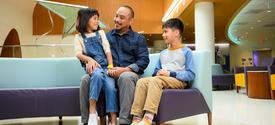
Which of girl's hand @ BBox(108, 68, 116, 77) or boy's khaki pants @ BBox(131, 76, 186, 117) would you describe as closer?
boy's khaki pants @ BBox(131, 76, 186, 117)

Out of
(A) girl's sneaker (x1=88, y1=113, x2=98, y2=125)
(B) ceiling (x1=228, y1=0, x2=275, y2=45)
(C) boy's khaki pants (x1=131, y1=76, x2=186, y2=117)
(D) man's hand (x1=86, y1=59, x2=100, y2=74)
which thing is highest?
(B) ceiling (x1=228, y1=0, x2=275, y2=45)

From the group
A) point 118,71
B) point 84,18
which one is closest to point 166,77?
point 118,71

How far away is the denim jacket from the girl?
0.37ft

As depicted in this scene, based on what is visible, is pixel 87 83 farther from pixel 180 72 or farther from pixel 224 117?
pixel 224 117

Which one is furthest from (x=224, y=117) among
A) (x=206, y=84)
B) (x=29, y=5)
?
(x=29, y=5)

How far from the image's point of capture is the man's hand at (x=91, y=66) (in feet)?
7.68

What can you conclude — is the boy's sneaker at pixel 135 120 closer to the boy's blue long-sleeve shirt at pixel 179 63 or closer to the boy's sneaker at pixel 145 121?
the boy's sneaker at pixel 145 121

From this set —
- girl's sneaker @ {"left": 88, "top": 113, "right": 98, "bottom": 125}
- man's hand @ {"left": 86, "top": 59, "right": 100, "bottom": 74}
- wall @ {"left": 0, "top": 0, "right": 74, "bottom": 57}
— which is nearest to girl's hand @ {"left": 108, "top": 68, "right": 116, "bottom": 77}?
man's hand @ {"left": 86, "top": 59, "right": 100, "bottom": 74}

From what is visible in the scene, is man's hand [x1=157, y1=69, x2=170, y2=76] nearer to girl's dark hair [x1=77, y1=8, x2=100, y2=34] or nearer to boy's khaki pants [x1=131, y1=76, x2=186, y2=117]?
boy's khaki pants [x1=131, y1=76, x2=186, y2=117]

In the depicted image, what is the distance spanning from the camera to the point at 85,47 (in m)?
2.55

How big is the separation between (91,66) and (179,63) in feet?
2.44

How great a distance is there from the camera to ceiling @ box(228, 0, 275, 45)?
1121cm

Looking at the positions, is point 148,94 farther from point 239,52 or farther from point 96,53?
point 239,52

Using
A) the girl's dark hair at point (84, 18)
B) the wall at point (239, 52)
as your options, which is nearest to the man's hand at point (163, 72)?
the girl's dark hair at point (84, 18)
